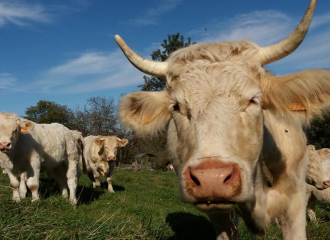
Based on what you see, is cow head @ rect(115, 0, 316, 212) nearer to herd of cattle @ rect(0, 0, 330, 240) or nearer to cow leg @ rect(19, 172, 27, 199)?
herd of cattle @ rect(0, 0, 330, 240)

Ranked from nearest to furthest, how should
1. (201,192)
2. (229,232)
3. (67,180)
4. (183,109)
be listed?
(201,192) → (183,109) → (229,232) → (67,180)

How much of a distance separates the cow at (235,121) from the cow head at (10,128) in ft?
15.4

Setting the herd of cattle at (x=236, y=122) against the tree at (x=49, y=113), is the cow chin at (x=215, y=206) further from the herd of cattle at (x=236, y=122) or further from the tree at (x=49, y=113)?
the tree at (x=49, y=113)

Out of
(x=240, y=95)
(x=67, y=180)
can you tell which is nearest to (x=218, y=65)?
(x=240, y=95)

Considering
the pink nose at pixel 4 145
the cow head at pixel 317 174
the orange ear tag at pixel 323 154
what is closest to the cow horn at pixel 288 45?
the cow head at pixel 317 174

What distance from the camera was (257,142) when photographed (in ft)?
10.2

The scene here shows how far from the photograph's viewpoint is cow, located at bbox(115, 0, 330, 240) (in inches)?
104

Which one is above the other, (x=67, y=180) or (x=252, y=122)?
(x=252, y=122)

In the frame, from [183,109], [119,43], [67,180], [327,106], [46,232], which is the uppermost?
[119,43]

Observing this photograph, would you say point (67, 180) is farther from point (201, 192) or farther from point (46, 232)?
point (201, 192)

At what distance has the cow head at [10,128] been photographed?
7.70 metres

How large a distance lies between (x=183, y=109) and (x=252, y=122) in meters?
0.59

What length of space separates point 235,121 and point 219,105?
176 mm

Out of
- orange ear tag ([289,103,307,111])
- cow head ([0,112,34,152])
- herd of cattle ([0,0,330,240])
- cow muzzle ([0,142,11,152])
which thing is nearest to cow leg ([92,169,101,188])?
cow head ([0,112,34,152])
